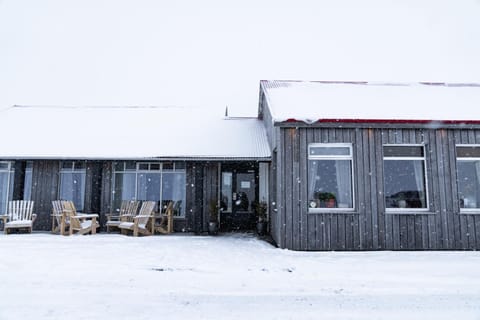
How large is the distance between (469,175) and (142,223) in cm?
849

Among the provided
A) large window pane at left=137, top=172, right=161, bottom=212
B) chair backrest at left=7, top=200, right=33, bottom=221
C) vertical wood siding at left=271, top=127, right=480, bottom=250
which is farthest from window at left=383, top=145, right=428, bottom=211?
chair backrest at left=7, top=200, right=33, bottom=221

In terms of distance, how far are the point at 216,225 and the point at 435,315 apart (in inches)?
271

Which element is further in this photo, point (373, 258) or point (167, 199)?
point (167, 199)

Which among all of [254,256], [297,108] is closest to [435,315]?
[254,256]

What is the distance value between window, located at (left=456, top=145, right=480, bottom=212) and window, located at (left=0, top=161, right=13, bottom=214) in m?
12.8

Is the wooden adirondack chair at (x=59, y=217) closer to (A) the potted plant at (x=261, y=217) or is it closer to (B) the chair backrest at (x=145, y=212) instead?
(B) the chair backrest at (x=145, y=212)

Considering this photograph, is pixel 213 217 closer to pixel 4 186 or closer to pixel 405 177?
pixel 405 177

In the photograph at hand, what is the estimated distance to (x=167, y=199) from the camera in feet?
33.8

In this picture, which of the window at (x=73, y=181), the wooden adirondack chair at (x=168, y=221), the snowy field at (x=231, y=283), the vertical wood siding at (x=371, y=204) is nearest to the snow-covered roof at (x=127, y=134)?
the window at (x=73, y=181)

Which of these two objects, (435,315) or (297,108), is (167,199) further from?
(435,315)

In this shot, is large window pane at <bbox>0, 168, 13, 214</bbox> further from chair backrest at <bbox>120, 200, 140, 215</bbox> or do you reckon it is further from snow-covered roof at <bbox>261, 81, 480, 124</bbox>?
snow-covered roof at <bbox>261, 81, 480, 124</bbox>

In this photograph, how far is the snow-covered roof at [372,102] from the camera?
24.1ft

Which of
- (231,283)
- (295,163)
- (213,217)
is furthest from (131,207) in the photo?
(231,283)

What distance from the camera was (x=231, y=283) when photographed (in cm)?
450
